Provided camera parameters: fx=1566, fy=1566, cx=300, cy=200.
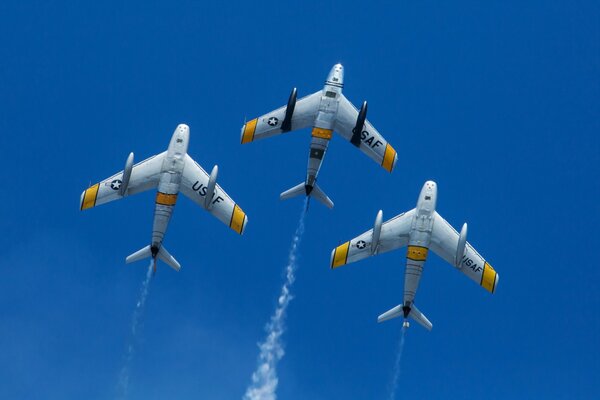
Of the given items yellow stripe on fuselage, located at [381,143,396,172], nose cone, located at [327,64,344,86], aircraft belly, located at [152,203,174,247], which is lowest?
aircraft belly, located at [152,203,174,247]

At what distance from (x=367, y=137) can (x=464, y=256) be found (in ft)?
51.5

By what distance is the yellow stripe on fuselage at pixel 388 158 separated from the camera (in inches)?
6358

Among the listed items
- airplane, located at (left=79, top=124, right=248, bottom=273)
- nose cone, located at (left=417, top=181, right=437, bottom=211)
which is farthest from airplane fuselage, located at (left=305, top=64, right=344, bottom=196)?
nose cone, located at (left=417, top=181, right=437, bottom=211)

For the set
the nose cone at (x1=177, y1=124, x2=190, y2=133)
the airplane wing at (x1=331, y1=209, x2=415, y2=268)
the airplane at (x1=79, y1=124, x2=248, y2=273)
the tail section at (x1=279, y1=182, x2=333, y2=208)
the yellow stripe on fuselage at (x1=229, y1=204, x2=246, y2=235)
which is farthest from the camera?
the yellow stripe on fuselage at (x1=229, y1=204, x2=246, y2=235)

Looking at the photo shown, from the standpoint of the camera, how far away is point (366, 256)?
15675cm

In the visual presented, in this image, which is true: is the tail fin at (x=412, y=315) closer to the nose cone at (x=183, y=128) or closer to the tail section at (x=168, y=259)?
the tail section at (x=168, y=259)

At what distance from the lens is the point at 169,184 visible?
153125 mm

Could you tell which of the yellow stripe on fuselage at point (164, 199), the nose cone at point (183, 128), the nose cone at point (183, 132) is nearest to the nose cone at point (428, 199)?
the nose cone at point (183, 132)

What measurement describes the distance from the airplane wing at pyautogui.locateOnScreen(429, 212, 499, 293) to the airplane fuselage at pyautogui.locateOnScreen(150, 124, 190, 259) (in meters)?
25.8

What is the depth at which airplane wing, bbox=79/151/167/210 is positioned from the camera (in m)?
154

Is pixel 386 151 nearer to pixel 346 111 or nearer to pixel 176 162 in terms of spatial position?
pixel 346 111

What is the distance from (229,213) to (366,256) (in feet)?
47.1

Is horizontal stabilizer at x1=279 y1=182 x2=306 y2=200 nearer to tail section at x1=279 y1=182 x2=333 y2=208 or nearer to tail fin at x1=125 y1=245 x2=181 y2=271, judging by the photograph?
tail section at x1=279 y1=182 x2=333 y2=208

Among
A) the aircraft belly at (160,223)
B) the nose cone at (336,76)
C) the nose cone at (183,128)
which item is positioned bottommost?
the aircraft belly at (160,223)
